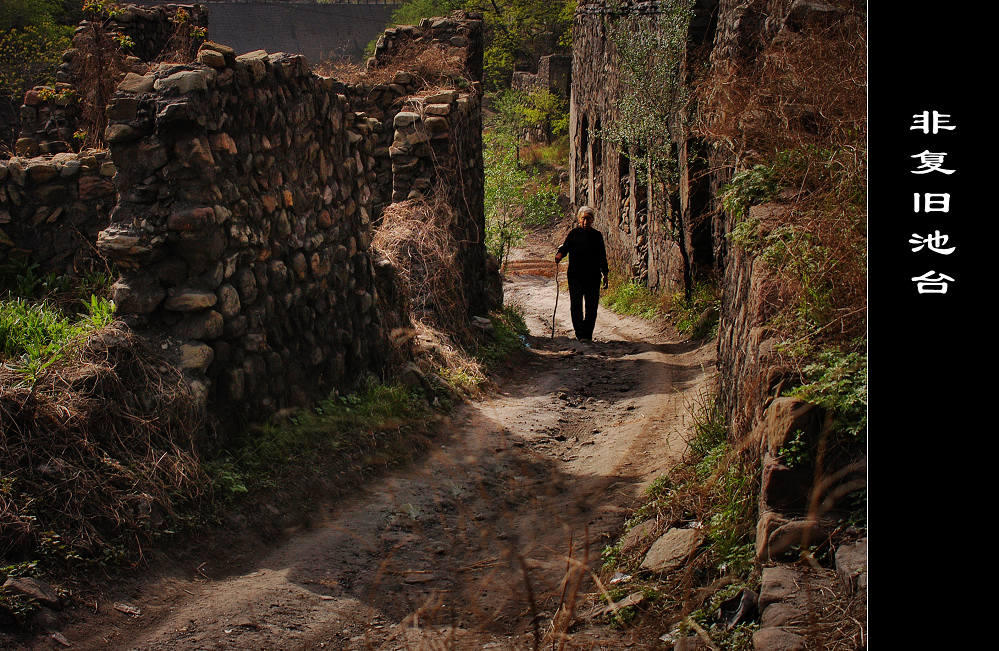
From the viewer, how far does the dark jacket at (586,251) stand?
34.0ft

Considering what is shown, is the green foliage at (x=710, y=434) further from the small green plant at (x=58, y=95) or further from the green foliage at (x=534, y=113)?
the green foliage at (x=534, y=113)

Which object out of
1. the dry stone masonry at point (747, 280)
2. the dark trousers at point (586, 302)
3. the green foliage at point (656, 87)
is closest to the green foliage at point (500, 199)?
the dry stone masonry at point (747, 280)

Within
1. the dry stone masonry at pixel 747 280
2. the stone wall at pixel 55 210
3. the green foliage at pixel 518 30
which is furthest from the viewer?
the green foliage at pixel 518 30

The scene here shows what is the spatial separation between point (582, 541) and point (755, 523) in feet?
3.63

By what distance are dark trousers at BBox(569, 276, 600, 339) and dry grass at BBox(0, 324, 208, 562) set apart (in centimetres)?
635

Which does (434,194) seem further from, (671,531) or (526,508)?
(671,531)

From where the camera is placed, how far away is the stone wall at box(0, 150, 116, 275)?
259 inches

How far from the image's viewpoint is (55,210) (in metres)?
6.70

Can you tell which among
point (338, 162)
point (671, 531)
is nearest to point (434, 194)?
point (338, 162)

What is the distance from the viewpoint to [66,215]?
22.2 feet
